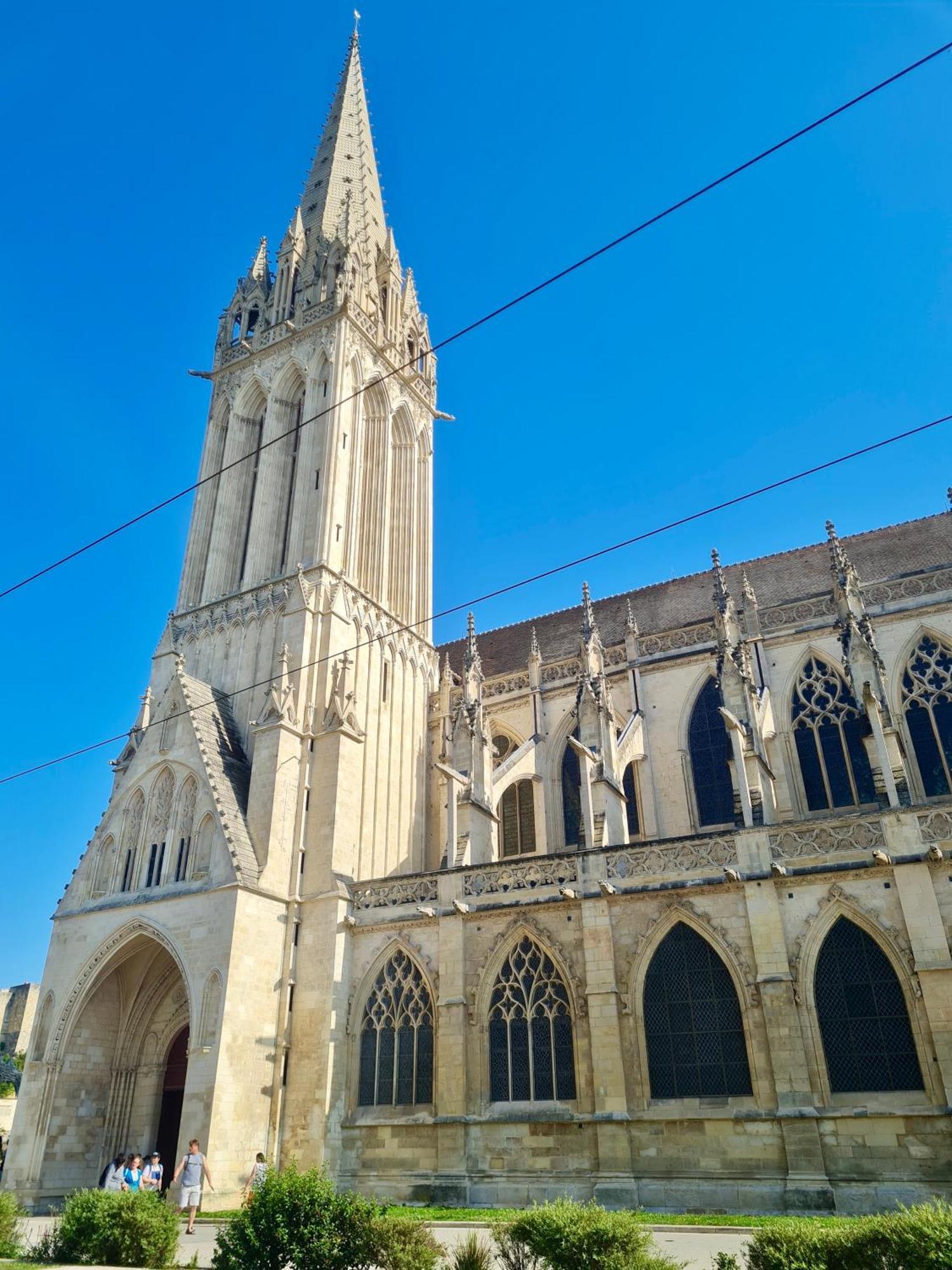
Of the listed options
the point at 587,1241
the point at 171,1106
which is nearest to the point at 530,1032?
the point at 171,1106

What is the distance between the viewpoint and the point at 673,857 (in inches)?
687

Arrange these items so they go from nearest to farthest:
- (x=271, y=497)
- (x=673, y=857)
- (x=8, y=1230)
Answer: (x=8, y=1230)
(x=673, y=857)
(x=271, y=497)

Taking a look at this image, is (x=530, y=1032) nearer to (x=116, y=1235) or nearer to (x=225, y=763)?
(x=116, y=1235)

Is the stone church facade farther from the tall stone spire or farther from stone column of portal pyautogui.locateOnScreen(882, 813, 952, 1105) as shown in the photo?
the tall stone spire

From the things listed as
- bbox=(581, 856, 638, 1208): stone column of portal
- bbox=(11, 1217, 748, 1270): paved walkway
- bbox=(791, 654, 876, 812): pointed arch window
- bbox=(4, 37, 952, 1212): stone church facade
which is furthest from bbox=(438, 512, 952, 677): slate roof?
bbox=(11, 1217, 748, 1270): paved walkway

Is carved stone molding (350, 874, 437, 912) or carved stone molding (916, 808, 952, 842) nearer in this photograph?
carved stone molding (916, 808, 952, 842)

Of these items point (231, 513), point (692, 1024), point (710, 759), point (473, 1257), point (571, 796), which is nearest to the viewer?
point (473, 1257)

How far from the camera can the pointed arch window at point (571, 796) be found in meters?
23.6

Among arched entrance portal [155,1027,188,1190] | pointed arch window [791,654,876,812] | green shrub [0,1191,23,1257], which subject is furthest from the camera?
arched entrance portal [155,1027,188,1190]

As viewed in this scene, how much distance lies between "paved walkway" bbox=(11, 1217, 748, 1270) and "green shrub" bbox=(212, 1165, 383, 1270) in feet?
5.68

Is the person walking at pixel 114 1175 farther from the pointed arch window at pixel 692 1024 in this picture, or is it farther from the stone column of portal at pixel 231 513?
the stone column of portal at pixel 231 513

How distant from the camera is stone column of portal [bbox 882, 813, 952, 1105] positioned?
14391 millimetres

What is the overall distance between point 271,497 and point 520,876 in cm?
1432

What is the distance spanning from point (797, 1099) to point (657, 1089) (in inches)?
98.4
